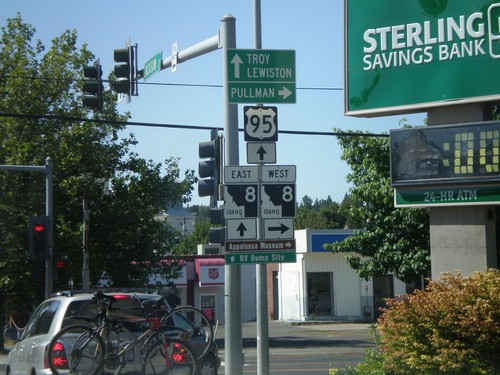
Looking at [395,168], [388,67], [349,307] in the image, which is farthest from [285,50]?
[349,307]

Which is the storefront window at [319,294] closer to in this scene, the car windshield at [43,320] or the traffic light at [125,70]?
the traffic light at [125,70]

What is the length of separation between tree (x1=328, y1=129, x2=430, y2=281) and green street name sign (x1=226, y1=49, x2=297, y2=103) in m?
9.53

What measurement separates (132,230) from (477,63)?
72.1 feet

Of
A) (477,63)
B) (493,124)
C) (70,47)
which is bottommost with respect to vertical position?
(493,124)

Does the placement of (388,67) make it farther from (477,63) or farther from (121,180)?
(121,180)

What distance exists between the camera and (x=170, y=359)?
10.1m

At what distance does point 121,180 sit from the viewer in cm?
3169

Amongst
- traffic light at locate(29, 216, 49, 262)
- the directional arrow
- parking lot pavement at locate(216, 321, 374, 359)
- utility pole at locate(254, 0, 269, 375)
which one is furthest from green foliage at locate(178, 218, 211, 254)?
utility pole at locate(254, 0, 269, 375)

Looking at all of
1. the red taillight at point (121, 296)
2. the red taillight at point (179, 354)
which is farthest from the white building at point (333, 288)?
the red taillight at point (179, 354)

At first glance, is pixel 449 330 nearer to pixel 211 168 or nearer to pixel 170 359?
pixel 170 359

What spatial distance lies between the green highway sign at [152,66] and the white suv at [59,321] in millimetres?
5273

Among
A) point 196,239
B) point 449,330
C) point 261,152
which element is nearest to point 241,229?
point 261,152

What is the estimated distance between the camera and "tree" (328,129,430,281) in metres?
21.0

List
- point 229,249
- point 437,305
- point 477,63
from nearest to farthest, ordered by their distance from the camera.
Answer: point 437,305 < point 229,249 < point 477,63
